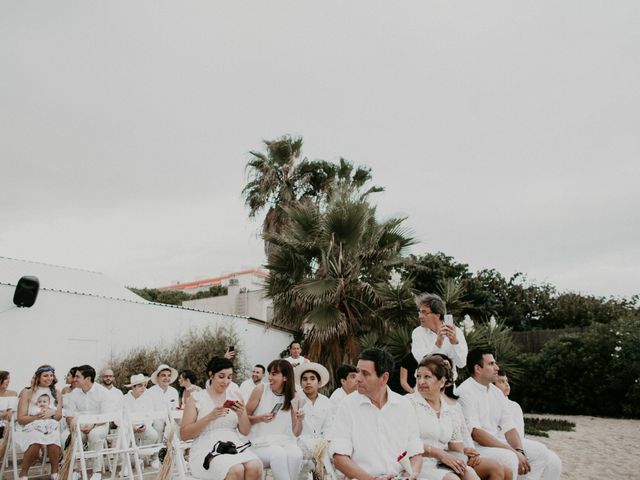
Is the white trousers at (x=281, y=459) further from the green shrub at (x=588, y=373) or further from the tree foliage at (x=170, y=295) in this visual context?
the tree foliage at (x=170, y=295)

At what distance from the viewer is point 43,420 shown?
20.5 feet

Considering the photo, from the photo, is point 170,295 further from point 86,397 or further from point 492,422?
point 492,422

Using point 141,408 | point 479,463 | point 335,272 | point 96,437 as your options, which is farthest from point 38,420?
point 335,272

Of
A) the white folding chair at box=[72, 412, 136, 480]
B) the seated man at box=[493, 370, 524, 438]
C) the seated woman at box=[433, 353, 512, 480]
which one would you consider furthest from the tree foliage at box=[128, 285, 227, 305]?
the seated woman at box=[433, 353, 512, 480]

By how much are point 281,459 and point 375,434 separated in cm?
142

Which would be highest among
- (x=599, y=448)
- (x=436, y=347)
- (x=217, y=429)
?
(x=436, y=347)

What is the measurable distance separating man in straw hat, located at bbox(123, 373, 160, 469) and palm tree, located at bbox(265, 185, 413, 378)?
13.1 feet

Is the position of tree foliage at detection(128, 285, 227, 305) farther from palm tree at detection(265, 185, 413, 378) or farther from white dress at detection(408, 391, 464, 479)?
white dress at detection(408, 391, 464, 479)

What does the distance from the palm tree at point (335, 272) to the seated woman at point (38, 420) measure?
545 centimetres

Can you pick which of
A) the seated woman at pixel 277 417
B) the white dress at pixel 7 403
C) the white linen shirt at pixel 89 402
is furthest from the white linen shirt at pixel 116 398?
the seated woman at pixel 277 417

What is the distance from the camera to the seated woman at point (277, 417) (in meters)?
4.56

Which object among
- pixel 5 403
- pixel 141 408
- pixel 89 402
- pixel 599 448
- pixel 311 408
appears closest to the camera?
pixel 311 408

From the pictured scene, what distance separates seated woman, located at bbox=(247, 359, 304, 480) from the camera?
4559 millimetres

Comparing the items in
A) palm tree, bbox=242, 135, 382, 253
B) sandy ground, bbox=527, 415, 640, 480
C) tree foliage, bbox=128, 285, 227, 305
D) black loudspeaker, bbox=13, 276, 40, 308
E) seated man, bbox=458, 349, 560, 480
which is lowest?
sandy ground, bbox=527, 415, 640, 480
